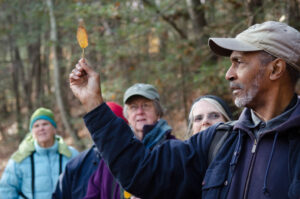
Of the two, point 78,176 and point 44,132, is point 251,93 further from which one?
point 44,132

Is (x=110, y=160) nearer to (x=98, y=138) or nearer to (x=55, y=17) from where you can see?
(x=98, y=138)

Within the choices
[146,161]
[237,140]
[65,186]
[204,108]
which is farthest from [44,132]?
[237,140]

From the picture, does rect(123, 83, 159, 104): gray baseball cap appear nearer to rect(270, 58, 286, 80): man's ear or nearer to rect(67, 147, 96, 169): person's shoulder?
rect(67, 147, 96, 169): person's shoulder

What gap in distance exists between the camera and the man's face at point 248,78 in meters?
1.97

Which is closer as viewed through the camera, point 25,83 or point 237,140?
point 237,140

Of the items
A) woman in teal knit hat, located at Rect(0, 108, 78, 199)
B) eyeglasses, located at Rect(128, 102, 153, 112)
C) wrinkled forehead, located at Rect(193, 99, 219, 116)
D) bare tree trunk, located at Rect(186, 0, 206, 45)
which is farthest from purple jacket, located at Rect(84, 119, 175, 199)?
bare tree trunk, located at Rect(186, 0, 206, 45)

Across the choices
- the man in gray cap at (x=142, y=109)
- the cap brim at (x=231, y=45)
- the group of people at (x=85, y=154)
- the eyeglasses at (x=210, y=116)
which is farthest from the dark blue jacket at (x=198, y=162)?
the man in gray cap at (x=142, y=109)

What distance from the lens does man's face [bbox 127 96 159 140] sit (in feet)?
12.5

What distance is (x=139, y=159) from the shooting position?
205 centimetres

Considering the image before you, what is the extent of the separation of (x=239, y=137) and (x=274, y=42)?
0.57 meters

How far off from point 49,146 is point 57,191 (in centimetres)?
120

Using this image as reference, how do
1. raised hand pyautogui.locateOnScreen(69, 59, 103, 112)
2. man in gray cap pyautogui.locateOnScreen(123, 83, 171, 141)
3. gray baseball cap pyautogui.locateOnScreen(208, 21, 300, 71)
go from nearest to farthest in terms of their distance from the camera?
1. gray baseball cap pyautogui.locateOnScreen(208, 21, 300, 71)
2. raised hand pyautogui.locateOnScreen(69, 59, 103, 112)
3. man in gray cap pyautogui.locateOnScreen(123, 83, 171, 141)

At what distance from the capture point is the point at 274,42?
1938 mm

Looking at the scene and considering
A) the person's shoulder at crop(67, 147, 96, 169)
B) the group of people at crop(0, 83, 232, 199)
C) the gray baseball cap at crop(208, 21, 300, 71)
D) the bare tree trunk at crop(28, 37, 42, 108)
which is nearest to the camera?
the gray baseball cap at crop(208, 21, 300, 71)
